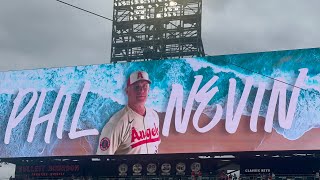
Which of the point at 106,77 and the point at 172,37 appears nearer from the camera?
the point at 106,77

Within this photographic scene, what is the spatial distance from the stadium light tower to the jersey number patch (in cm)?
1504

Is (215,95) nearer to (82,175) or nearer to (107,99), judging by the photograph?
(107,99)

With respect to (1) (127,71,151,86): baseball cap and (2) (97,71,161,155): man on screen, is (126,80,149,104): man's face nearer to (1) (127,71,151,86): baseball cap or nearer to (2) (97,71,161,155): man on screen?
(2) (97,71,161,155): man on screen

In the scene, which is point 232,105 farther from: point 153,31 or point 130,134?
point 153,31

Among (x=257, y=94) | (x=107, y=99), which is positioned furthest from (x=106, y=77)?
(x=257, y=94)

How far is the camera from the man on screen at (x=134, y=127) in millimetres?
39259

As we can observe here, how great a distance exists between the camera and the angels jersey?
129 ft

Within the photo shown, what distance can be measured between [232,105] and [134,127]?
6402mm

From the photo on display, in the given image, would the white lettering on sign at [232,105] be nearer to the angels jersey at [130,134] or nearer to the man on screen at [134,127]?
the angels jersey at [130,134]

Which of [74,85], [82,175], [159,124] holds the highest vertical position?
[74,85]

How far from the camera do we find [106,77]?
137ft

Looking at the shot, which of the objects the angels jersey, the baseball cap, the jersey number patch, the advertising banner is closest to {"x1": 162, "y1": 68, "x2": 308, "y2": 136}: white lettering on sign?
the advertising banner

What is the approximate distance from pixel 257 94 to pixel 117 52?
19954mm

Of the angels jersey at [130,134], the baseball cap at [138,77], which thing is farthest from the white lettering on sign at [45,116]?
the baseball cap at [138,77]
